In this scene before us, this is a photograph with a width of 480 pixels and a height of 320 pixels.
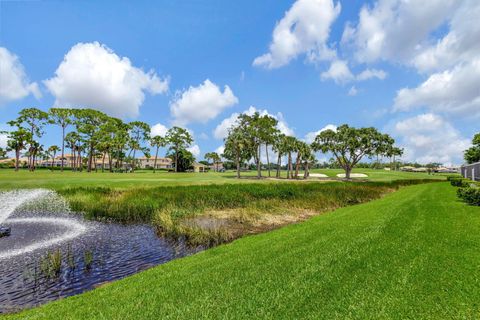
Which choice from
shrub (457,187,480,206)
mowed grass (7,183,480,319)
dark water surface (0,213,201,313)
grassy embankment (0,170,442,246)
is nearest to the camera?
mowed grass (7,183,480,319)

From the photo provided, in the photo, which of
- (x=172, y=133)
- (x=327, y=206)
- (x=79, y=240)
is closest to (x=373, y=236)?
(x=79, y=240)

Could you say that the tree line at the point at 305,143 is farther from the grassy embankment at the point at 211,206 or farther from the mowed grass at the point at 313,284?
the mowed grass at the point at 313,284

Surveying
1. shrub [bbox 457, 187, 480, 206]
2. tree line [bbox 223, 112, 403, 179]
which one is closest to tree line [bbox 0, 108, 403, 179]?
tree line [bbox 223, 112, 403, 179]

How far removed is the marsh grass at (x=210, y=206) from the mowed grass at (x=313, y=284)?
5799mm

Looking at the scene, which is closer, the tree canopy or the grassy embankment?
the grassy embankment

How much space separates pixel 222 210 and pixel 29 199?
16.8 metres

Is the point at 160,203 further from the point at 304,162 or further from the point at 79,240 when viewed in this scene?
the point at 304,162

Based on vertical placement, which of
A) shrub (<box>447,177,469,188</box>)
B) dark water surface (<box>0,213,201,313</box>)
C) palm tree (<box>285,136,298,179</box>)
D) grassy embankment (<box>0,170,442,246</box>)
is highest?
palm tree (<box>285,136,298,179</box>)

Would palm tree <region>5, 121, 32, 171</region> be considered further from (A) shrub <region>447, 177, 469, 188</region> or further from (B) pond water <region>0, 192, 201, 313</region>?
(A) shrub <region>447, 177, 469, 188</region>

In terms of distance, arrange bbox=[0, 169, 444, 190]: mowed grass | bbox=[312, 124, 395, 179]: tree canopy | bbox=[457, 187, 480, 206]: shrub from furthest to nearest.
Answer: bbox=[312, 124, 395, 179]: tree canopy → bbox=[0, 169, 444, 190]: mowed grass → bbox=[457, 187, 480, 206]: shrub

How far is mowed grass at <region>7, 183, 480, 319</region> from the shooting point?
190 inches

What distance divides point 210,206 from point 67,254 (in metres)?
11.7

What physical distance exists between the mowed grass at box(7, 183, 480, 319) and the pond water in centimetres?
211

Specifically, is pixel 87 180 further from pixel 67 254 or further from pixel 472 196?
pixel 472 196
